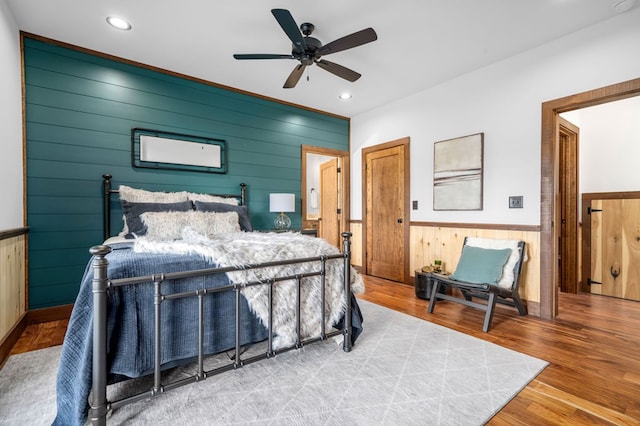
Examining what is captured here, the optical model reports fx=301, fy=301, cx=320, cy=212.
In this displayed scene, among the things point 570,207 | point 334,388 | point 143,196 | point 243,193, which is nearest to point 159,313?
point 334,388

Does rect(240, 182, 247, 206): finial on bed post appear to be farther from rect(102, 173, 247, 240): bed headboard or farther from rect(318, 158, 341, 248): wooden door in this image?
rect(318, 158, 341, 248): wooden door

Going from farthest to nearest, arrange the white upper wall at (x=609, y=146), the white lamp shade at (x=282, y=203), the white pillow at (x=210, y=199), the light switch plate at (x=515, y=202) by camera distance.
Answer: the white lamp shade at (x=282, y=203)
the white upper wall at (x=609, y=146)
the white pillow at (x=210, y=199)
the light switch plate at (x=515, y=202)

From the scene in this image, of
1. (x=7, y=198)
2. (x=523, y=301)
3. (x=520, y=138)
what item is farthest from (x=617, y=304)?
(x=7, y=198)

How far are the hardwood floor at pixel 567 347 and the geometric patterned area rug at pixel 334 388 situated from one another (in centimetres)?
13

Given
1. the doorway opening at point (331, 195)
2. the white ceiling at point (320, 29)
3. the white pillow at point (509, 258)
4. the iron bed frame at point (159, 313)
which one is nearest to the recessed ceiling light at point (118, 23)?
the white ceiling at point (320, 29)

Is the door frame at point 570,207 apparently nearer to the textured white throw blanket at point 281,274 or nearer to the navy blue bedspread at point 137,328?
the textured white throw blanket at point 281,274

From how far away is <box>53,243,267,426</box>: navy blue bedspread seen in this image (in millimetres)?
1337

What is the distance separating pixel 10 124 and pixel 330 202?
13.8ft

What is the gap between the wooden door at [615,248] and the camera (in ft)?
11.6

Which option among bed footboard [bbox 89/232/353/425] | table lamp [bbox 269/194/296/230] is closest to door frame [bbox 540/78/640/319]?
bed footboard [bbox 89/232/353/425]

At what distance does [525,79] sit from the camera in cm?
313

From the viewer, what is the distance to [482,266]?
3047 millimetres

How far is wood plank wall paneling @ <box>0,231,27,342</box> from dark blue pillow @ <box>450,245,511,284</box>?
378 cm

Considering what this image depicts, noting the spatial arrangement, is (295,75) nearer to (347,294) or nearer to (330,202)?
(347,294)
